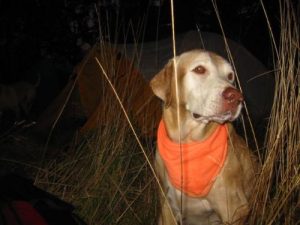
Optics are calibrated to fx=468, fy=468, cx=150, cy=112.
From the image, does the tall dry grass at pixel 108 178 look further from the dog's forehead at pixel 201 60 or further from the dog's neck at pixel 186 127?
the dog's forehead at pixel 201 60

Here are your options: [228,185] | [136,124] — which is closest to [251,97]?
[136,124]

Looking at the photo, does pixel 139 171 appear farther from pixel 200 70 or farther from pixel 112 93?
pixel 200 70

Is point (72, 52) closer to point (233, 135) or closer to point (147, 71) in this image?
point (147, 71)

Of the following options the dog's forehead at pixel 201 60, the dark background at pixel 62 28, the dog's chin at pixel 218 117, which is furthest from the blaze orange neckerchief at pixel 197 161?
the dark background at pixel 62 28

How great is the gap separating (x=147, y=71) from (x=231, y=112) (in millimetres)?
2495

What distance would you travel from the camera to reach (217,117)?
2.63m

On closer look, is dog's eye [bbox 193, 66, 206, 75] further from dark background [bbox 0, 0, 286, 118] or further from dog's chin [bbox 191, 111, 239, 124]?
dark background [bbox 0, 0, 286, 118]

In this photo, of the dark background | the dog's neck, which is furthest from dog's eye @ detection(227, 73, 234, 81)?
the dark background

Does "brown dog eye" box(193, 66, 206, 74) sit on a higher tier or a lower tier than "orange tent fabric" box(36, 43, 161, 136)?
higher

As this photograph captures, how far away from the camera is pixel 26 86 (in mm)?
7305

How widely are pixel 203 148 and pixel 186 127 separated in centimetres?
19

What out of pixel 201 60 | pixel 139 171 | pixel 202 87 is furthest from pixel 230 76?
pixel 139 171

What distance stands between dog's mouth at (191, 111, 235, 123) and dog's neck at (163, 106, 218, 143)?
0.07 meters

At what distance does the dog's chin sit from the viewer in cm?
260
